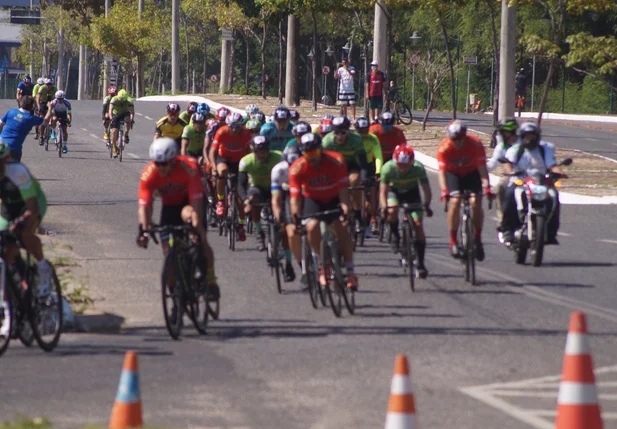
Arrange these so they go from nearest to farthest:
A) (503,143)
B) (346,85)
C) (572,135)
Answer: (503,143) < (346,85) < (572,135)

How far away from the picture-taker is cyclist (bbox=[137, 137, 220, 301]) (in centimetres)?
1180

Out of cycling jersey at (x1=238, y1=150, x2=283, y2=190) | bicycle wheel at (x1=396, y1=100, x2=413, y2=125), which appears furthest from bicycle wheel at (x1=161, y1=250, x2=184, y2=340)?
bicycle wheel at (x1=396, y1=100, x2=413, y2=125)

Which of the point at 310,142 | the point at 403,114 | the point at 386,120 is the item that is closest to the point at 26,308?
the point at 310,142

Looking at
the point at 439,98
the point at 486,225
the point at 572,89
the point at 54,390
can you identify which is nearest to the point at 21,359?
the point at 54,390

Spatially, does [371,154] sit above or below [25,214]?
above

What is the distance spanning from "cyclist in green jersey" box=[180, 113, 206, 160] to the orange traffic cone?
13422 mm

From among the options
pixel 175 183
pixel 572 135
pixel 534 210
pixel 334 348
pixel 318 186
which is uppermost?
pixel 175 183

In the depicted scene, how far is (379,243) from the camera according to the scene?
18922mm

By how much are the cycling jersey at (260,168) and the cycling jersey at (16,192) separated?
5.09 m

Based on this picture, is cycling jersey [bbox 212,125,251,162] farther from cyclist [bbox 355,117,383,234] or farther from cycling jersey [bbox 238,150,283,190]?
cycling jersey [bbox 238,150,283,190]

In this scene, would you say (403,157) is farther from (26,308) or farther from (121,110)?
(121,110)

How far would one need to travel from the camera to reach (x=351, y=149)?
55.5ft

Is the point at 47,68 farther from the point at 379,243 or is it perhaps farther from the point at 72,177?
the point at 379,243

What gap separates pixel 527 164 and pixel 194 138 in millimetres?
5805
